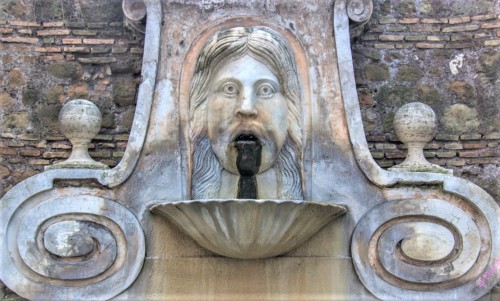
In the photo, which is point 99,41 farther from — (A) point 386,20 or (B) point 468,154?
(B) point 468,154

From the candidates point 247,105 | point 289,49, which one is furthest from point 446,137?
point 247,105

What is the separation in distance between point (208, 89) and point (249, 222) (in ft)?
2.76

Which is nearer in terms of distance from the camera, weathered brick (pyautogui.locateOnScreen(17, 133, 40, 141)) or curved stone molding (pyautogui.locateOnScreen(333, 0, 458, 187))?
curved stone molding (pyautogui.locateOnScreen(333, 0, 458, 187))

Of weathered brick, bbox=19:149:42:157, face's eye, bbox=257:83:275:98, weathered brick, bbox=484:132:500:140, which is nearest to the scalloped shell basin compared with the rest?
face's eye, bbox=257:83:275:98

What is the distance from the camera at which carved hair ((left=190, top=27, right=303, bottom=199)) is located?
207 inches

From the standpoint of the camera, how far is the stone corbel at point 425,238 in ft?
16.9

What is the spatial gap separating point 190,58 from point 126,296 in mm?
1287

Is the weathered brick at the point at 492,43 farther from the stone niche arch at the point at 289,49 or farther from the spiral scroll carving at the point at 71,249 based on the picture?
the spiral scroll carving at the point at 71,249

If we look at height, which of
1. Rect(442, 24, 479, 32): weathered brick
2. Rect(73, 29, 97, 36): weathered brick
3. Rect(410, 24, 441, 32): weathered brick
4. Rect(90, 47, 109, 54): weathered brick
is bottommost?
Rect(90, 47, 109, 54): weathered brick

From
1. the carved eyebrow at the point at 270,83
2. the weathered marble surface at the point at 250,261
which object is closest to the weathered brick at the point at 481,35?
the weathered marble surface at the point at 250,261

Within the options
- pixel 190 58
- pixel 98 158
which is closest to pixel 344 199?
pixel 190 58

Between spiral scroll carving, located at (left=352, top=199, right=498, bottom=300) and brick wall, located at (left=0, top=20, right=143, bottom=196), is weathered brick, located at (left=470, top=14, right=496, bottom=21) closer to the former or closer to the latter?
spiral scroll carving, located at (left=352, top=199, right=498, bottom=300)

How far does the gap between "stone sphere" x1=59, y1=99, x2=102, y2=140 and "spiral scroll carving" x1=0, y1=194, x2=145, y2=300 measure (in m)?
0.33

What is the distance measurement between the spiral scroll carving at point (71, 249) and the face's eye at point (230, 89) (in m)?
0.79
